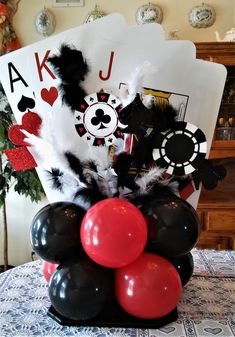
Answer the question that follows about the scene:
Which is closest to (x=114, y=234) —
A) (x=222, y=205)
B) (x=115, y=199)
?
(x=115, y=199)

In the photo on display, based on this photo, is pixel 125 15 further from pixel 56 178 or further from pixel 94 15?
pixel 56 178

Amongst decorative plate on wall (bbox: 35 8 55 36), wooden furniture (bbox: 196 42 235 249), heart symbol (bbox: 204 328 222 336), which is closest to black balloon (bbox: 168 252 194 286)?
heart symbol (bbox: 204 328 222 336)

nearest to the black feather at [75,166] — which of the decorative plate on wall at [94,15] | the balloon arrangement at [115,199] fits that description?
the balloon arrangement at [115,199]

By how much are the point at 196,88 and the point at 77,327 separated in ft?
1.79

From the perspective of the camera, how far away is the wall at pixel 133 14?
2.23 metres

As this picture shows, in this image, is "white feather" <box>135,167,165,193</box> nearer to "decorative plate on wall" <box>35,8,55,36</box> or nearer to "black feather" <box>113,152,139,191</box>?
"black feather" <box>113,152,139,191</box>

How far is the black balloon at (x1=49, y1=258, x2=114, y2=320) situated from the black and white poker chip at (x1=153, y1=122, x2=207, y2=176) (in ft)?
0.79

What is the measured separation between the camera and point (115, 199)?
0.64m

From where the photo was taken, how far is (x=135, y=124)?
652mm

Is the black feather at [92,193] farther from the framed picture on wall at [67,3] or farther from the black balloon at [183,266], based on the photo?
the framed picture on wall at [67,3]

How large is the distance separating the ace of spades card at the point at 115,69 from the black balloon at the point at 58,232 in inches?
2.2

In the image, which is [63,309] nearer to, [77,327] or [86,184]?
[77,327]

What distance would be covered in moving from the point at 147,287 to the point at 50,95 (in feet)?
1.40

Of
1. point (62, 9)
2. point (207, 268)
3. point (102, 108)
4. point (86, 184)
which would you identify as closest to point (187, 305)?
point (207, 268)
